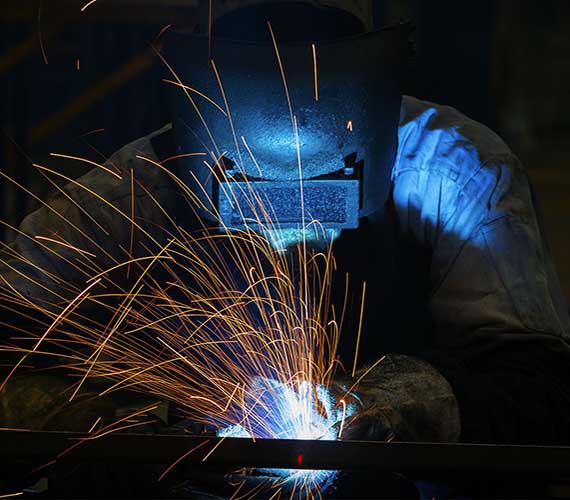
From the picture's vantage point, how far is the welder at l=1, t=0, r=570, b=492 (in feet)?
5.07

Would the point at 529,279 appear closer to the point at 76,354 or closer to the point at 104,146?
the point at 76,354

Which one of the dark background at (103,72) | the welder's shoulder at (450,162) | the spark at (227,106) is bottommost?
the dark background at (103,72)

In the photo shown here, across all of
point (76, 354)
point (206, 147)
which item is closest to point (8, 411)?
point (76, 354)

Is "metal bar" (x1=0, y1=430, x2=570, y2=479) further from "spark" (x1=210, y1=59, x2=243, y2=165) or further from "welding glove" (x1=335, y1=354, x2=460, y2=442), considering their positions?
"spark" (x1=210, y1=59, x2=243, y2=165)

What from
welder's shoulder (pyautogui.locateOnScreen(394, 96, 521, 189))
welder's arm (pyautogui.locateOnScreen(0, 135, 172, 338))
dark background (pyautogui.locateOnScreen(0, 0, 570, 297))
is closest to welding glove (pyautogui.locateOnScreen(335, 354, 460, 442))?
welder's shoulder (pyautogui.locateOnScreen(394, 96, 521, 189))

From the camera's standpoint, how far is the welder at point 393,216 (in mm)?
1545

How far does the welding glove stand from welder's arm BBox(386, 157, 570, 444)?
3 cm

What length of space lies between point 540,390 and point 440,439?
22 centimetres

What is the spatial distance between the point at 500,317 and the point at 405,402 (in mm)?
329

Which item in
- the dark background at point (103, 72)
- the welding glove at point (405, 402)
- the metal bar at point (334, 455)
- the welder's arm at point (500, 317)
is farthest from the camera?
the dark background at point (103, 72)

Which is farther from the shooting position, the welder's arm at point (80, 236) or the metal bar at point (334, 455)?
the welder's arm at point (80, 236)

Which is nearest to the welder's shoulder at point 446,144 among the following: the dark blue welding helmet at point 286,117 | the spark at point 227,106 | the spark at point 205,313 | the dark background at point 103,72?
the dark blue welding helmet at point 286,117

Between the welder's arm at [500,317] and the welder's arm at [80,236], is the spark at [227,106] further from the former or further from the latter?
the welder's arm at [500,317]

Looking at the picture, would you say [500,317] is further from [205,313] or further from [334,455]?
[334,455]
